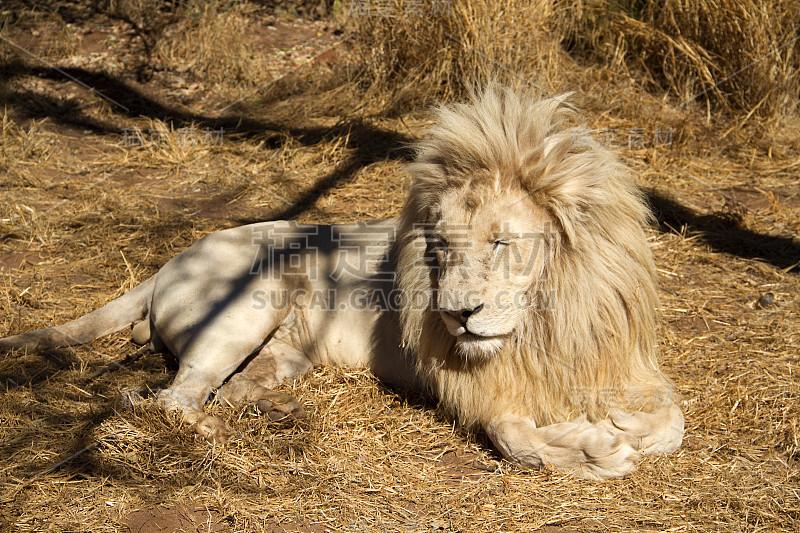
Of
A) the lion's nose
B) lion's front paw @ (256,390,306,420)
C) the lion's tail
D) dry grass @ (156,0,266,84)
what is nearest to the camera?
the lion's nose

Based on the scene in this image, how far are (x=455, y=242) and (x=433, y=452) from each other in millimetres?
899

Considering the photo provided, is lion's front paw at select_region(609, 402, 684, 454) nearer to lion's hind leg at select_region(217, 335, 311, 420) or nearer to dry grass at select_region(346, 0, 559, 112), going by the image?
lion's hind leg at select_region(217, 335, 311, 420)

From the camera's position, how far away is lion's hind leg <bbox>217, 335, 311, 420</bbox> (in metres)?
3.24

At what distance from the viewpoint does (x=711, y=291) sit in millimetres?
4082

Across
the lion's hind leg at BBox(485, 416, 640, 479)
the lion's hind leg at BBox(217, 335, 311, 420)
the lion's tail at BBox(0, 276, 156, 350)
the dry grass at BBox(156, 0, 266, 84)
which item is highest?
the dry grass at BBox(156, 0, 266, 84)

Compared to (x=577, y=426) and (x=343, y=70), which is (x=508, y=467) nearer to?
(x=577, y=426)

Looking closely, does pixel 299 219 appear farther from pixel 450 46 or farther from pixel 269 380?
pixel 450 46

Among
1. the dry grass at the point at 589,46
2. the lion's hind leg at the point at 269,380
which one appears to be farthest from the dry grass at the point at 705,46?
the lion's hind leg at the point at 269,380

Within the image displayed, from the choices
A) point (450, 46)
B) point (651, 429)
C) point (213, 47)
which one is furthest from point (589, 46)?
point (651, 429)

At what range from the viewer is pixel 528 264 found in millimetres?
2660

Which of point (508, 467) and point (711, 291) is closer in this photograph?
point (508, 467)

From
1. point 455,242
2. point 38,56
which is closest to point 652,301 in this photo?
point 455,242

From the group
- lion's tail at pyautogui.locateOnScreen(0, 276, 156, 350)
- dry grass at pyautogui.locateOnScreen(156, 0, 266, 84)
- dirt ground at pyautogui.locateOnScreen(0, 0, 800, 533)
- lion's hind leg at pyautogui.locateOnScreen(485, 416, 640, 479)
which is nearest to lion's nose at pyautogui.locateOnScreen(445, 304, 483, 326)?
lion's hind leg at pyautogui.locateOnScreen(485, 416, 640, 479)

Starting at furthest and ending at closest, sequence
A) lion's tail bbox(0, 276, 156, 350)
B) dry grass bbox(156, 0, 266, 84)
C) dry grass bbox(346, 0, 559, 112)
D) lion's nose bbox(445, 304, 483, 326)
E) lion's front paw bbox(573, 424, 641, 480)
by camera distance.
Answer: dry grass bbox(156, 0, 266, 84) → dry grass bbox(346, 0, 559, 112) → lion's tail bbox(0, 276, 156, 350) → lion's front paw bbox(573, 424, 641, 480) → lion's nose bbox(445, 304, 483, 326)
